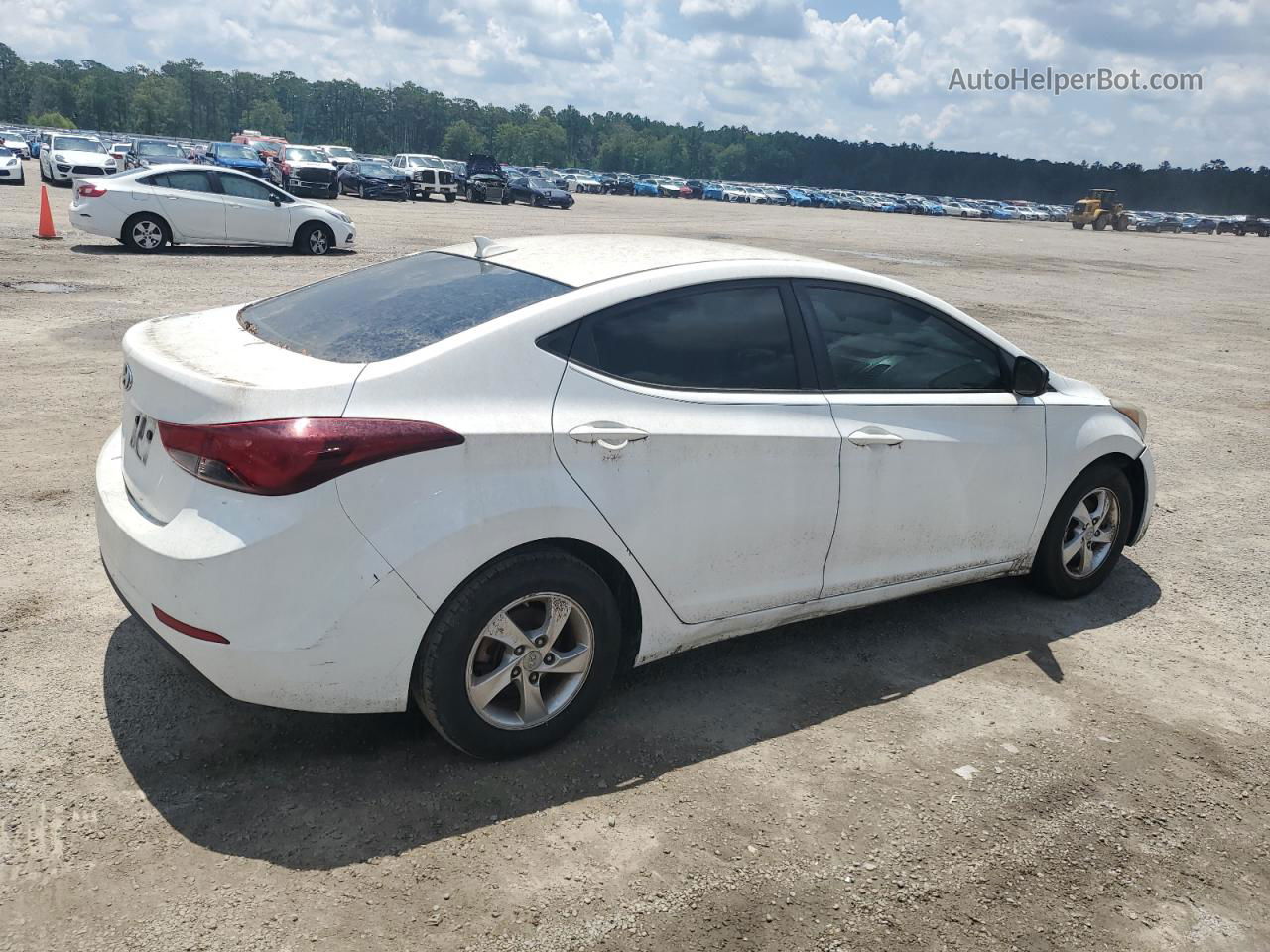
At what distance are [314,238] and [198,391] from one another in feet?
54.1

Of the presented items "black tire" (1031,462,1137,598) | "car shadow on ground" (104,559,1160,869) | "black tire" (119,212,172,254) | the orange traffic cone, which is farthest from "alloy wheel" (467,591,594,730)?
the orange traffic cone

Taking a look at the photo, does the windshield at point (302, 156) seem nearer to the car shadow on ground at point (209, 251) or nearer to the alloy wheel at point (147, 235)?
the car shadow on ground at point (209, 251)

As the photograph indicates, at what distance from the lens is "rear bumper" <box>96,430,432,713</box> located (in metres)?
2.94

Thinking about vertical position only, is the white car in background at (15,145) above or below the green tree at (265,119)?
below

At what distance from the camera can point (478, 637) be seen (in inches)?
127

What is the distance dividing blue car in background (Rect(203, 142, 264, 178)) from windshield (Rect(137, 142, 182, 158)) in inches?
49.9

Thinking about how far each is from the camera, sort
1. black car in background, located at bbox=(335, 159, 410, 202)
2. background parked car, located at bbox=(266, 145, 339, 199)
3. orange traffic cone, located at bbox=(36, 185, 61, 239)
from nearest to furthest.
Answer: orange traffic cone, located at bbox=(36, 185, 61, 239) → background parked car, located at bbox=(266, 145, 339, 199) → black car in background, located at bbox=(335, 159, 410, 202)

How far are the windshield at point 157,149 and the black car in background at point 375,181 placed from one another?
659 centimetres

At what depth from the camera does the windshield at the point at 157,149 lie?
129ft

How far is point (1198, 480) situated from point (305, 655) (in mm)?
6710

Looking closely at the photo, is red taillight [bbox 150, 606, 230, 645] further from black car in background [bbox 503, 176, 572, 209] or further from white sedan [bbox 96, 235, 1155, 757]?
black car in background [bbox 503, 176, 572, 209]

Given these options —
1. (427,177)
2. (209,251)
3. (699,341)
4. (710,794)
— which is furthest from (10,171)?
(710,794)

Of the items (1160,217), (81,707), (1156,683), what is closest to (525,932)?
(81,707)

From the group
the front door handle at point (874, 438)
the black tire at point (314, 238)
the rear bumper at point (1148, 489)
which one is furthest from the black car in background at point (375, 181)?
the front door handle at point (874, 438)
